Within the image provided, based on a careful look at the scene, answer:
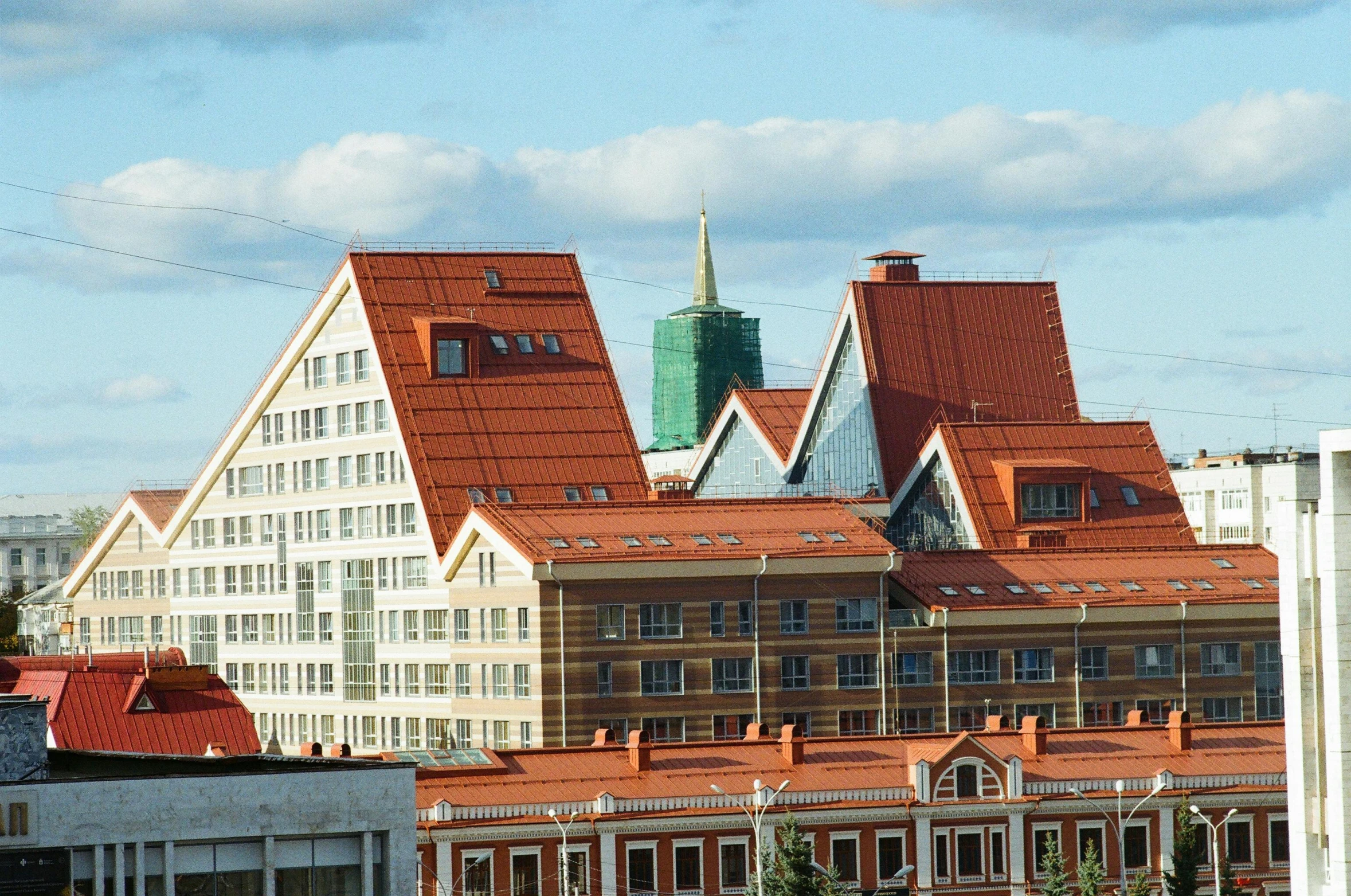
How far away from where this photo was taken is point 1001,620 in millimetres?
111625

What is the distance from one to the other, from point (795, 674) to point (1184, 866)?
2733 cm

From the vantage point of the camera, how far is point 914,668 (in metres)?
111

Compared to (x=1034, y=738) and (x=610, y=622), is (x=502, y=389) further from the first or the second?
(x=1034, y=738)

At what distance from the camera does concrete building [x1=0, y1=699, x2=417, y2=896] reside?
4097cm

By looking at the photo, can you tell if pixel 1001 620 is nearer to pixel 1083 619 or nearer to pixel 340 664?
pixel 1083 619

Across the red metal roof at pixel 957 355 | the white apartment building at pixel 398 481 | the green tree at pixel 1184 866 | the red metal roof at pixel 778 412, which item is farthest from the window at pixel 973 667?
the red metal roof at pixel 778 412

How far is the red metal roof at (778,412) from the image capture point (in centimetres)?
14950

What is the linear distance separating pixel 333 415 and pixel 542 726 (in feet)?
106

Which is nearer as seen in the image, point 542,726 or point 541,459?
point 542,726

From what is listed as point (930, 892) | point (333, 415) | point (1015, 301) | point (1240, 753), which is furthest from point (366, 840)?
point (1015, 301)

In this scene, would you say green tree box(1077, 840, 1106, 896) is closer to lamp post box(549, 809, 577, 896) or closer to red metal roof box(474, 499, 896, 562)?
lamp post box(549, 809, 577, 896)

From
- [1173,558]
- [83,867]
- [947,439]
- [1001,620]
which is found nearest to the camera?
[83,867]

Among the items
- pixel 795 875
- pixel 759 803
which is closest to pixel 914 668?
pixel 759 803

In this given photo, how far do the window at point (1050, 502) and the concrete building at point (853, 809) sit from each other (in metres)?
33.1
